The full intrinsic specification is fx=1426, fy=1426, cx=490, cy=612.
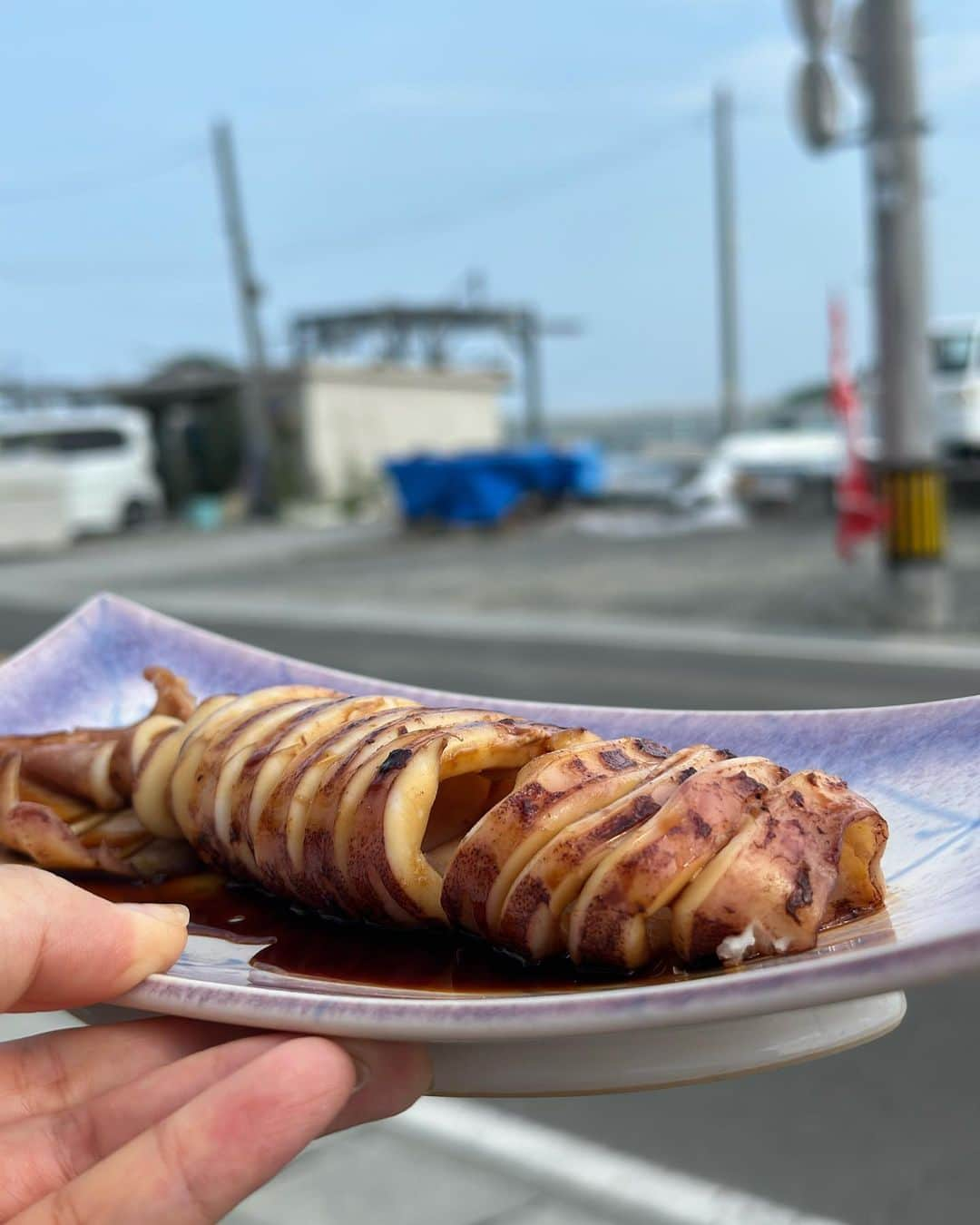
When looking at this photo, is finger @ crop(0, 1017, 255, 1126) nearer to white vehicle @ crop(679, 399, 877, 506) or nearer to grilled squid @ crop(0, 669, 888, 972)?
grilled squid @ crop(0, 669, 888, 972)

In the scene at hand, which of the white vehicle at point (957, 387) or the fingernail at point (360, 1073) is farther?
the white vehicle at point (957, 387)

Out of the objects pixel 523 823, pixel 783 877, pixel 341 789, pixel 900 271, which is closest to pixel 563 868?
pixel 523 823

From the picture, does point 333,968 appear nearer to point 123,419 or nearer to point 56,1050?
point 56,1050

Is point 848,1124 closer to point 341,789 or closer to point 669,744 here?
point 669,744

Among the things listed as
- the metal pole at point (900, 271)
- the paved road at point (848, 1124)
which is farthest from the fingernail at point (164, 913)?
the metal pole at point (900, 271)

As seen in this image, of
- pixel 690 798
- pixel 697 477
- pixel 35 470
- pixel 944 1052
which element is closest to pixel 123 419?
pixel 35 470

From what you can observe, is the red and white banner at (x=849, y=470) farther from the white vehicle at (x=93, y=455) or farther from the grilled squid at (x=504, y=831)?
the white vehicle at (x=93, y=455)

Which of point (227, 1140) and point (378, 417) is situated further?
point (378, 417)
